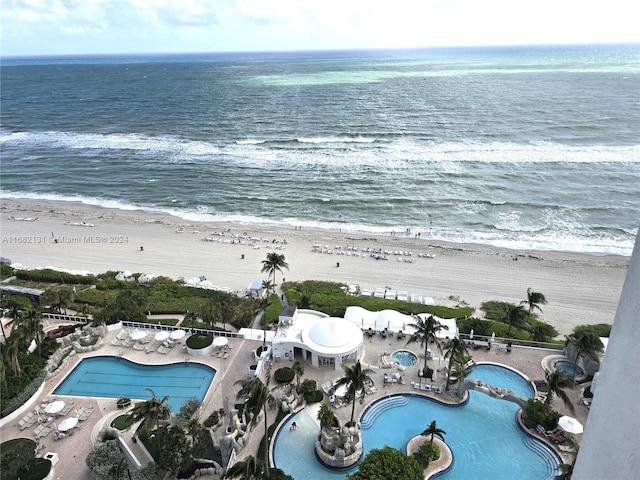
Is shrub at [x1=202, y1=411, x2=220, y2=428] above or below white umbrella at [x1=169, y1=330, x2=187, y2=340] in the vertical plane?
below

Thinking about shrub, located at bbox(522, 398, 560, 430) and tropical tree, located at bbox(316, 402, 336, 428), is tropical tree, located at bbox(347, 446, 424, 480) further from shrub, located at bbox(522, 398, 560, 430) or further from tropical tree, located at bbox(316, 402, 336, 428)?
shrub, located at bbox(522, 398, 560, 430)

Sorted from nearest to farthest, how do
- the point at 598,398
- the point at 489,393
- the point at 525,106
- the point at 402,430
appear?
the point at 598,398
the point at 402,430
the point at 489,393
the point at 525,106

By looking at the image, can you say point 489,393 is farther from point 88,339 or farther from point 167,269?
point 167,269

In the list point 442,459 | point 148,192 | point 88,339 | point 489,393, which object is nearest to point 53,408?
point 88,339

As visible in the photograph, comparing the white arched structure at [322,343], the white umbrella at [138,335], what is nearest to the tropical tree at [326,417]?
the white arched structure at [322,343]

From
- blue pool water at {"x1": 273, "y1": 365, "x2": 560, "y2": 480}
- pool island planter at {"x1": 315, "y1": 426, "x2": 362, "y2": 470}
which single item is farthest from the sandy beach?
pool island planter at {"x1": 315, "y1": 426, "x2": 362, "y2": 470}

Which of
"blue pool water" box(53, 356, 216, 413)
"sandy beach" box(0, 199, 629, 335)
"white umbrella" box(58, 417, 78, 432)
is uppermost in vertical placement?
"white umbrella" box(58, 417, 78, 432)
